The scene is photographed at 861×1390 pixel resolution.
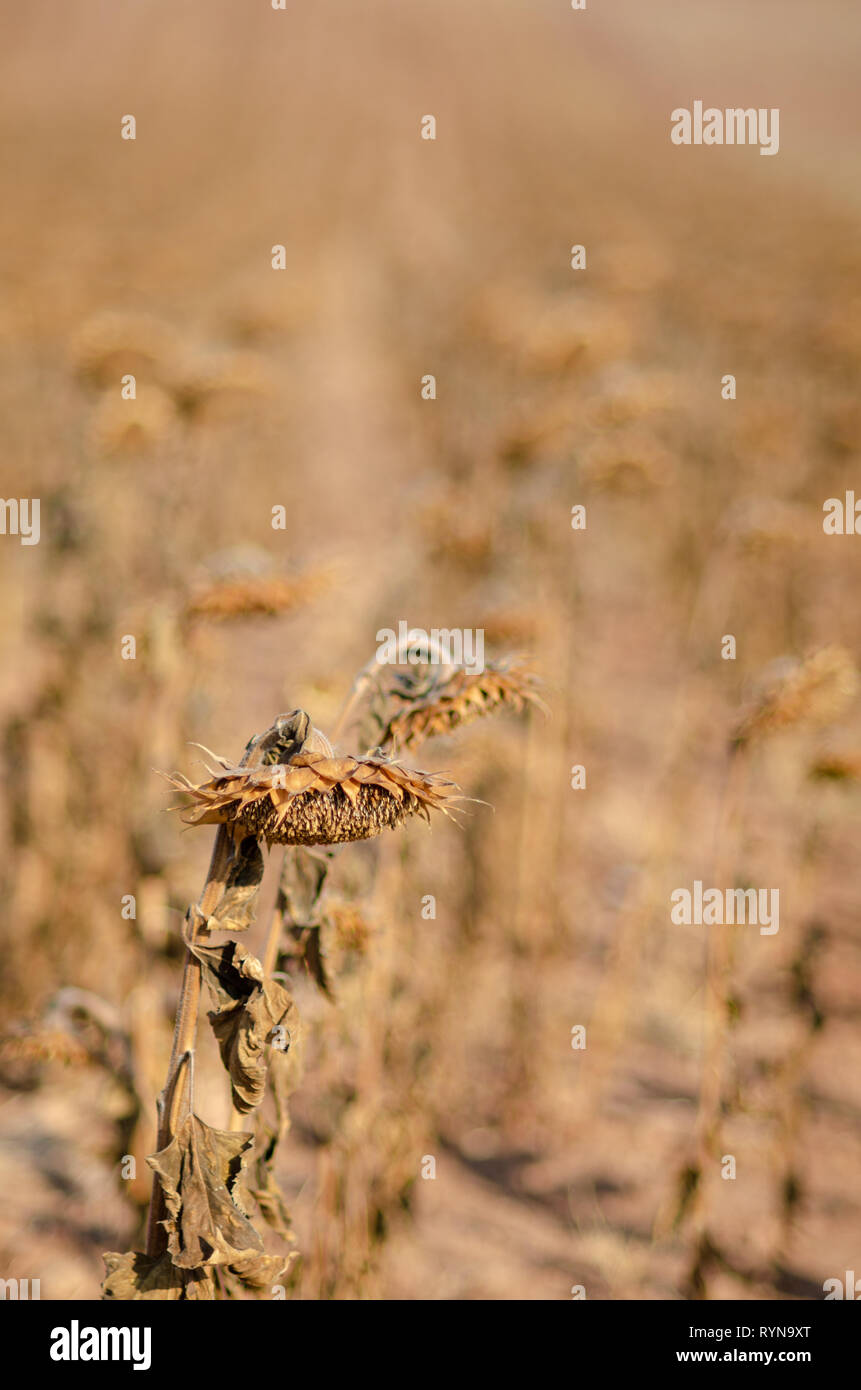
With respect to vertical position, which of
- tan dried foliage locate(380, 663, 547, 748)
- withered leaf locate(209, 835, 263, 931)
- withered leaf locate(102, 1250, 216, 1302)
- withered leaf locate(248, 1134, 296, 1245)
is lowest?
withered leaf locate(102, 1250, 216, 1302)

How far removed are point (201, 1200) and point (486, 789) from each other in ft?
12.0

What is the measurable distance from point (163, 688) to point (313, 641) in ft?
7.53

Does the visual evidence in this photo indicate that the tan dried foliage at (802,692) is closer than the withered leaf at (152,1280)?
No

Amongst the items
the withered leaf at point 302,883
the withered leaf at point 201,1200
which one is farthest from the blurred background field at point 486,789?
the withered leaf at point 201,1200

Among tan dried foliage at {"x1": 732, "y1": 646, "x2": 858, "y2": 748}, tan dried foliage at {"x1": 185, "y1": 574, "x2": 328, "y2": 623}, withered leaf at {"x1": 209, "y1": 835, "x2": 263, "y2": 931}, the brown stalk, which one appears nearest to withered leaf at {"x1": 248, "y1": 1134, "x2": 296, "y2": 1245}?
the brown stalk

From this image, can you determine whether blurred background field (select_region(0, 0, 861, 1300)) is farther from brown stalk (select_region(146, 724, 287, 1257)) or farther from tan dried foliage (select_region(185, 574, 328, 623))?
brown stalk (select_region(146, 724, 287, 1257))

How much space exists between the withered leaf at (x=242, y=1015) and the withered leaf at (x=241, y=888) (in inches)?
1.7

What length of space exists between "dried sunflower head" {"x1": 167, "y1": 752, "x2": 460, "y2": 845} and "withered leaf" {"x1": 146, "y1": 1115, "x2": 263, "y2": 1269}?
0.56m

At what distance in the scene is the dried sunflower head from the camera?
156cm

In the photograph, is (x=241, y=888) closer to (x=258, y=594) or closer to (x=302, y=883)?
(x=302, y=883)

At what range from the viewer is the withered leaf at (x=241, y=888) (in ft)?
6.02

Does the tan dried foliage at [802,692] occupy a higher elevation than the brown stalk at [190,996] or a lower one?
higher

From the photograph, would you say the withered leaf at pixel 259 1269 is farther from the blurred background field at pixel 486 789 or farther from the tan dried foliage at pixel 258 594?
the tan dried foliage at pixel 258 594

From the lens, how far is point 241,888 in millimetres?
1856
